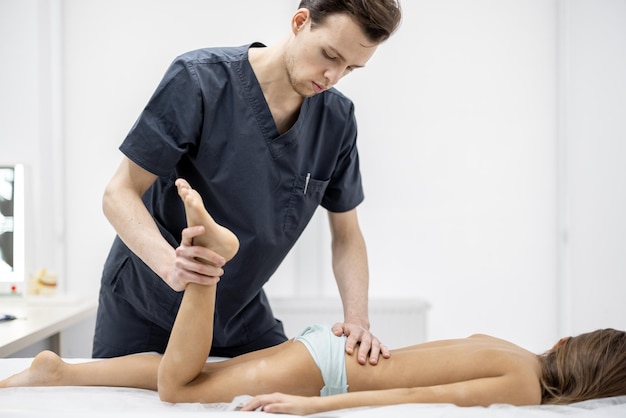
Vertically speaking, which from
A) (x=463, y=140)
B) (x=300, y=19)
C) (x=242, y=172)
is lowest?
(x=242, y=172)

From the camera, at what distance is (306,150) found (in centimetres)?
169

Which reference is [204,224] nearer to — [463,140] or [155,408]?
[155,408]

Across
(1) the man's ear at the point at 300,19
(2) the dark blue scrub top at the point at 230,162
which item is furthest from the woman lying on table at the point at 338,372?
(1) the man's ear at the point at 300,19

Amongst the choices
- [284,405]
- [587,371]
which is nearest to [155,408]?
[284,405]

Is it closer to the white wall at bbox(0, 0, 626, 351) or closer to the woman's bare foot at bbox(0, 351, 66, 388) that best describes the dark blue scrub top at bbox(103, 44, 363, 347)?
the woman's bare foot at bbox(0, 351, 66, 388)

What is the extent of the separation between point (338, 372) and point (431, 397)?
229 millimetres

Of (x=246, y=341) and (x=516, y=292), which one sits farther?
(x=516, y=292)

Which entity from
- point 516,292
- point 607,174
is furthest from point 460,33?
point 516,292

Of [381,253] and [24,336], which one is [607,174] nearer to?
[381,253]

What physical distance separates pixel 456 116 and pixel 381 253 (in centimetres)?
68

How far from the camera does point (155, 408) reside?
1396mm

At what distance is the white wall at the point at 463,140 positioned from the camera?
282 centimetres

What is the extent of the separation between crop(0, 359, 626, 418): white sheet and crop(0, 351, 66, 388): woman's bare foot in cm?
3

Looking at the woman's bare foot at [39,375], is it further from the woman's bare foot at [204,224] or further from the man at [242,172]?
the woman's bare foot at [204,224]
